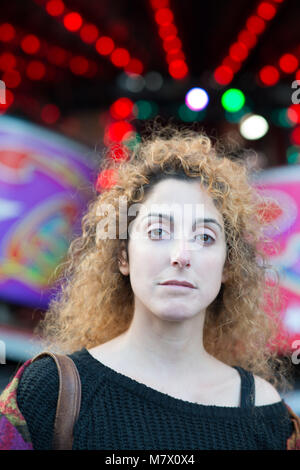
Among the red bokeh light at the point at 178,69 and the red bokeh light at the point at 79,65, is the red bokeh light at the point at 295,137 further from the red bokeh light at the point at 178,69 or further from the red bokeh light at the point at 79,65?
the red bokeh light at the point at 79,65

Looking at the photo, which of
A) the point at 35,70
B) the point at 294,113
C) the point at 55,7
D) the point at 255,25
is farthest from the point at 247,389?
the point at 35,70

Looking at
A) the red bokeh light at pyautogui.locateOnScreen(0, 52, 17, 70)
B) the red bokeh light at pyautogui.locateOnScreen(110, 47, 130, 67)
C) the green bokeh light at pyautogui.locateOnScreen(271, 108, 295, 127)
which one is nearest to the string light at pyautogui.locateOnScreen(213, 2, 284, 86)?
the green bokeh light at pyautogui.locateOnScreen(271, 108, 295, 127)

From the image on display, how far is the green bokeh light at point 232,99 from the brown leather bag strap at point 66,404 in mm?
3863

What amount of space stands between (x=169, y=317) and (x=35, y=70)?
4.25m

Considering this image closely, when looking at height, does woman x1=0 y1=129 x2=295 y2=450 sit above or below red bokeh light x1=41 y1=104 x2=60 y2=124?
below

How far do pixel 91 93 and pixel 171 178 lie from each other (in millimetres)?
3776

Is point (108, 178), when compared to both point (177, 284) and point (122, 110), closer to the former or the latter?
point (177, 284)

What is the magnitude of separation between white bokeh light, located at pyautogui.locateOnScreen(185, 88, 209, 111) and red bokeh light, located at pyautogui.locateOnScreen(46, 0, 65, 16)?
4.69 feet

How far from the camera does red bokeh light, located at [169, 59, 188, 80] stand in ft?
16.6

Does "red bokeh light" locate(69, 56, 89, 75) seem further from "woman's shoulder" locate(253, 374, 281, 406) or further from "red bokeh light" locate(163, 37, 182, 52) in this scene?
"woman's shoulder" locate(253, 374, 281, 406)

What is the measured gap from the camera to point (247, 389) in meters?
1.62

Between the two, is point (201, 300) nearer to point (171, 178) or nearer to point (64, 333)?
point (171, 178)

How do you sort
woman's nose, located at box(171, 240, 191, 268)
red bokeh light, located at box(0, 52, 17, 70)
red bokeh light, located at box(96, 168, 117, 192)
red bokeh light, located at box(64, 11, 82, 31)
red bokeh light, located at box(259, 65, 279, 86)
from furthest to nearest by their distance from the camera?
red bokeh light, located at box(259, 65, 279, 86)
red bokeh light, located at box(0, 52, 17, 70)
red bokeh light, located at box(64, 11, 82, 31)
red bokeh light, located at box(96, 168, 117, 192)
woman's nose, located at box(171, 240, 191, 268)
